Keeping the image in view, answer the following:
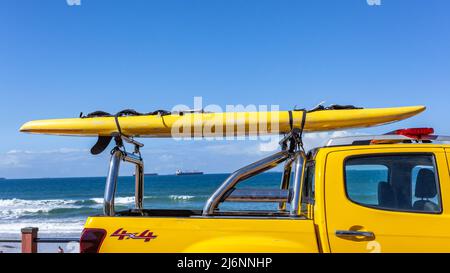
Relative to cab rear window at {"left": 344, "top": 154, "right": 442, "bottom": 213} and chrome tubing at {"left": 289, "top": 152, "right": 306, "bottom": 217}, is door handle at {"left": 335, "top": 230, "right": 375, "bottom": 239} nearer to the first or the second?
cab rear window at {"left": 344, "top": 154, "right": 442, "bottom": 213}

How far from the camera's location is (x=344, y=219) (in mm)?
3711

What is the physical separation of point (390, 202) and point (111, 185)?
87.4 inches

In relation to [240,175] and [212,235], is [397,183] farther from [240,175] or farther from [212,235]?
[212,235]

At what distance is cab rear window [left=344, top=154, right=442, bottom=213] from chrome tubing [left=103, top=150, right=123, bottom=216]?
188 cm

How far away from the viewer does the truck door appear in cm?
362

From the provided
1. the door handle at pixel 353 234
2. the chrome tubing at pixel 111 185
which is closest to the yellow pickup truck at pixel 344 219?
the door handle at pixel 353 234

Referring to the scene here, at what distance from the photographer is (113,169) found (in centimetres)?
429

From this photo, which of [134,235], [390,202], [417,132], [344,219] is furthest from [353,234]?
[134,235]

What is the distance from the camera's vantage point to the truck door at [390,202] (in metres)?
3.62

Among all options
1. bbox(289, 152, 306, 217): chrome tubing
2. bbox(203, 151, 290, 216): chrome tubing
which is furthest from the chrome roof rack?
bbox(203, 151, 290, 216): chrome tubing

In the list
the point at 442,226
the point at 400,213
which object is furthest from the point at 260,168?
the point at 442,226

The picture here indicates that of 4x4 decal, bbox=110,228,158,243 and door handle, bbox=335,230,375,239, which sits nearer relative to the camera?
door handle, bbox=335,230,375,239

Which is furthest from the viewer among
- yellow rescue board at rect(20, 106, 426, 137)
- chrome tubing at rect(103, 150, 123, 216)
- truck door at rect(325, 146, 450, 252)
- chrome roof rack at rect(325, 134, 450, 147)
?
yellow rescue board at rect(20, 106, 426, 137)
